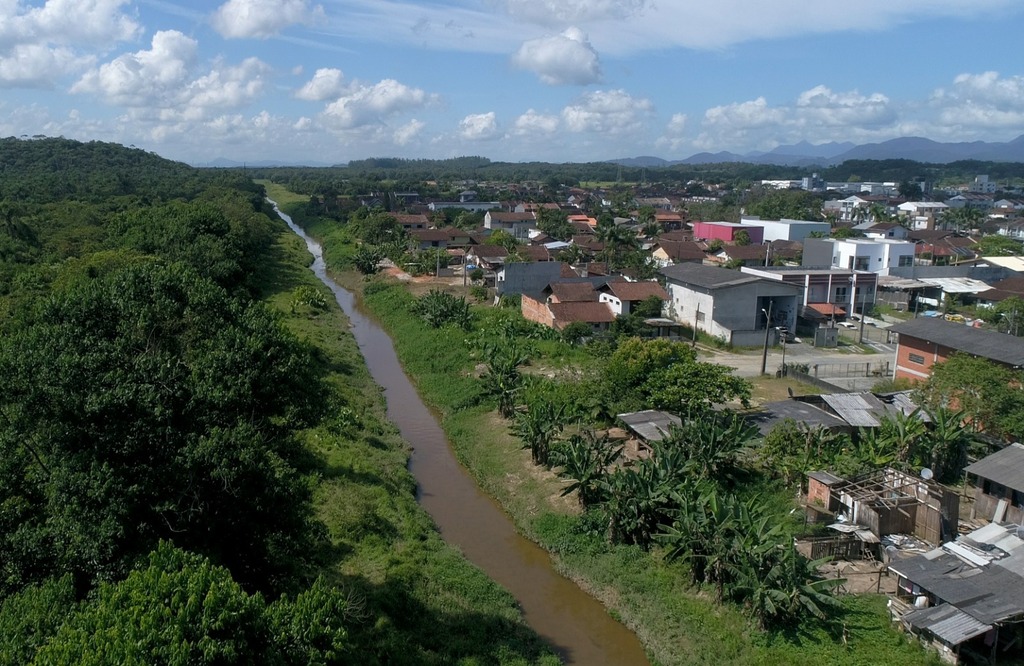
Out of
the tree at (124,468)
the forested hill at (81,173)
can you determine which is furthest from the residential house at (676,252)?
the forested hill at (81,173)

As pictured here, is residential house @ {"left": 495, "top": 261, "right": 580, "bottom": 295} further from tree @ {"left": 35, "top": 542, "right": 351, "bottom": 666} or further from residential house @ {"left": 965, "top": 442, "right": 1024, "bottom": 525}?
tree @ {"left": 35, "top": 542, "right": 351, "bottom": 666}

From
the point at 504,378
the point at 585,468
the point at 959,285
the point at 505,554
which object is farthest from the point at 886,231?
the point at 505,554

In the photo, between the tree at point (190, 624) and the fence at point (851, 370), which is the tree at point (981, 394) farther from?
the tree at point (190, 624)

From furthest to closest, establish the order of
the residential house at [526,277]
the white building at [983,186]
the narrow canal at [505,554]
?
the white building at [983,186] < the residential house at [526,277] < the narrow canal at [505,554]

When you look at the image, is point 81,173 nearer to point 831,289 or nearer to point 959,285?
point 831,289

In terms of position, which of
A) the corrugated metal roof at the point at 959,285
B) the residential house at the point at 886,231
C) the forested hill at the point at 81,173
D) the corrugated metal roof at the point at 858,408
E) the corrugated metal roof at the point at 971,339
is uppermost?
the forested hill at the point at 81,173

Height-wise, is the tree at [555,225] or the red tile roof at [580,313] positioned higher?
the tree at [555,225]

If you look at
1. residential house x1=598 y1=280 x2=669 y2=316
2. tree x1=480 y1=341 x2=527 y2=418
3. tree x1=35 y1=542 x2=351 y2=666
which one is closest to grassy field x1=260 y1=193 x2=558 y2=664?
tree x1=35 y1=542 x2=351 y2=666
